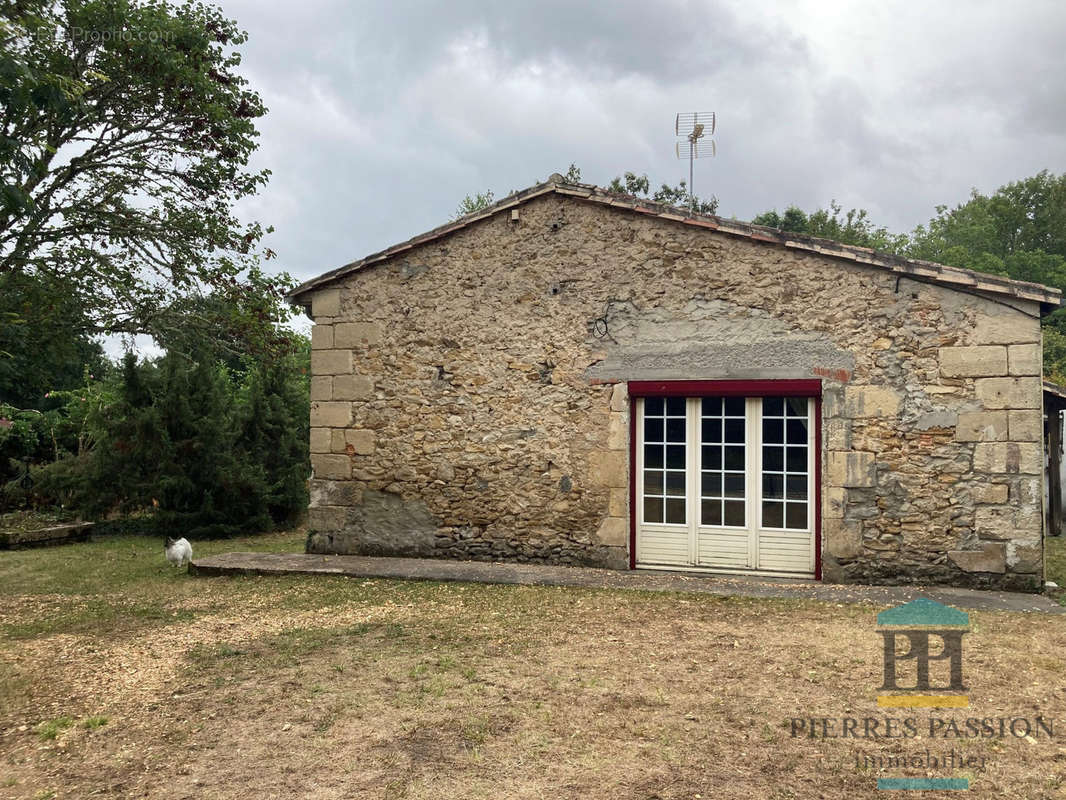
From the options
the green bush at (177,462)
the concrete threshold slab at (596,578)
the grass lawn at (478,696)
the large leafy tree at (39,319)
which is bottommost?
the grass lawn at (478,696)

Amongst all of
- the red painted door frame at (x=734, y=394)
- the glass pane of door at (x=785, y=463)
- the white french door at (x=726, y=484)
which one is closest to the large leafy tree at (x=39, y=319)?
the red painted door frame at (x=734, y=394)

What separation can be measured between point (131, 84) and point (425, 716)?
1015 centimetres

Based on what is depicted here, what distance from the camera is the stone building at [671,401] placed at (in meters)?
6.62

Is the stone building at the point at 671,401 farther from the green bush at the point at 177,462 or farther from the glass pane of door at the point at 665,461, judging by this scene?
the green bush at the point at 177,462

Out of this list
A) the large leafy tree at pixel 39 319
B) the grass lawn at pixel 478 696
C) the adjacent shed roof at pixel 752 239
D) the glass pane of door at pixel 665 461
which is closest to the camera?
the grass lawn at pixel 478 696

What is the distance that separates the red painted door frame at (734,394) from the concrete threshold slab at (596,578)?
0.46 metres

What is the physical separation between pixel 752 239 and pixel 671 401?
1.75 metres

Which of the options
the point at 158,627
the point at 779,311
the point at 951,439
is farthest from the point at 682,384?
the point at 158,627

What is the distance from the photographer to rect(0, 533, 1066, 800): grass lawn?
125 inches

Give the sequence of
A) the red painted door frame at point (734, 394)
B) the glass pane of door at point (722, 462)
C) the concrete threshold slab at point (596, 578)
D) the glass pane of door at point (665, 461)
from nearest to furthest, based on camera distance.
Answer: the concrete threshold slab at point (596, 578) < the red painted door frame at point (734, 394) < the glass pane of door at point (722, 462) < the glass pane of door at point (665, 461)

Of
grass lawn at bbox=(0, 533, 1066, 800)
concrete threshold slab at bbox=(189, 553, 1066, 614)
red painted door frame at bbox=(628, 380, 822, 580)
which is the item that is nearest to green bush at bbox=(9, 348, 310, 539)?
concrete threshold slab at bbox=(189, 553, 1066, 614)

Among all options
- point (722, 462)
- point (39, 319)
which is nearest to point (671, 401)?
point (722, 462)

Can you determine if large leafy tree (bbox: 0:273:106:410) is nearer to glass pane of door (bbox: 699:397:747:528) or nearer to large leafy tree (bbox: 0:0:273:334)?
large leafy tree (bbox: 0:0:273:334)

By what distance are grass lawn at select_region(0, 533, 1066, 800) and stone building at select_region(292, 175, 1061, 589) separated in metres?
1.09
